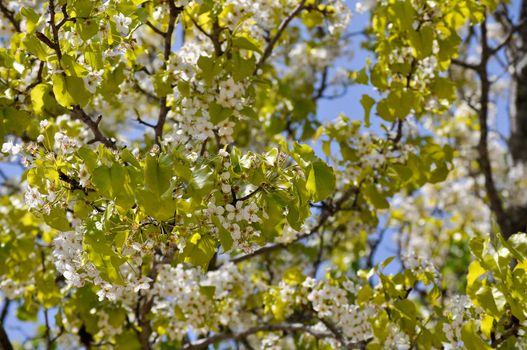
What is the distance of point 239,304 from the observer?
14.9 feet

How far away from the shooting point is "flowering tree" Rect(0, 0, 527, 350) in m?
2.40

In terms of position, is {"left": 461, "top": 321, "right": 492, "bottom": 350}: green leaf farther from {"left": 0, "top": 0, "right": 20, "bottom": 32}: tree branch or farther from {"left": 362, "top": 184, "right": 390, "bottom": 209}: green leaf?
{"left": 0, "top": 0, "right": 20, "bottom": 32}: tree branch

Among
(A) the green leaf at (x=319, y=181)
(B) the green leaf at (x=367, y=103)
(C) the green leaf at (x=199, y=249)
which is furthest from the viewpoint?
(B) the green leaf at (x=367, y=103)

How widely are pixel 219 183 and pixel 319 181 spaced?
360 millimetres

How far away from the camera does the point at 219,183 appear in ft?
7.90

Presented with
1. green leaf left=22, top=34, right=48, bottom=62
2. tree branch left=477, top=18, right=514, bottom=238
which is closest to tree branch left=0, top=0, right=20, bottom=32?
green leaf left=22, top=34, right=48, bottom=62

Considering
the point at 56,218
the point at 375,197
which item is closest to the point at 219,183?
the point at 56,218

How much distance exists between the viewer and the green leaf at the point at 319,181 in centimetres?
229

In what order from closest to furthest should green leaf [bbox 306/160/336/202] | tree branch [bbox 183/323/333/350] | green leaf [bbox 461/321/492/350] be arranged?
green leaf [bbox 306/160/336/202], green leaf [bbox 461/321/492/350], tree branch [bbox 183/323/333/350]

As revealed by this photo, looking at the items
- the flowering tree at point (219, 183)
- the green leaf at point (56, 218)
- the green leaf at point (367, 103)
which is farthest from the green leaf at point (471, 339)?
the green leaf at point (56, 218)

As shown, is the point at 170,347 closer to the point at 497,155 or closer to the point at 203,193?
the point at 203,193

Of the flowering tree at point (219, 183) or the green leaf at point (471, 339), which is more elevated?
the flowering tree at point (219, 183)

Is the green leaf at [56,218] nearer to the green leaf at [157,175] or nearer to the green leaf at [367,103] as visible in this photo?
the green leaf at [157,175]

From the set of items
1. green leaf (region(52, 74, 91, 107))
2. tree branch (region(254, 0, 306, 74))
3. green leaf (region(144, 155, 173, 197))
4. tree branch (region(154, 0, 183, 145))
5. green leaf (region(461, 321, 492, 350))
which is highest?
tree branch (region(254, 0, 306, 74))
